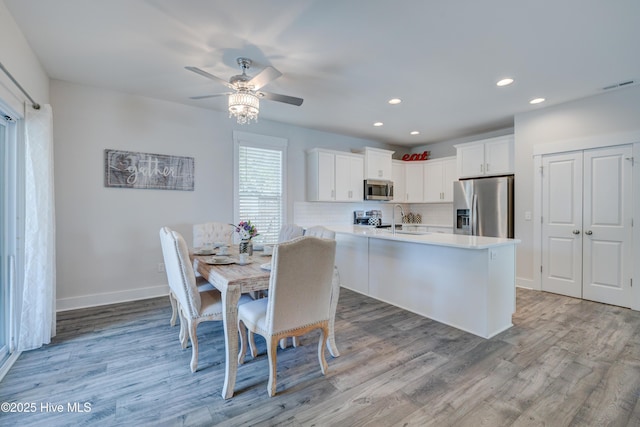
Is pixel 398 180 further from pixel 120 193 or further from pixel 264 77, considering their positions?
pixel 120 193

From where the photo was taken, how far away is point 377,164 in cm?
579

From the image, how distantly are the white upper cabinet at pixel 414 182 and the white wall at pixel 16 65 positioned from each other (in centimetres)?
593

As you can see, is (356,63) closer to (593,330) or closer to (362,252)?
(362,252)

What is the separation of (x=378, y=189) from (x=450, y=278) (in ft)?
9.64

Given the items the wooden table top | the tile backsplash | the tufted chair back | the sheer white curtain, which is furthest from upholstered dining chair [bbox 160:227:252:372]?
the tile backsplash

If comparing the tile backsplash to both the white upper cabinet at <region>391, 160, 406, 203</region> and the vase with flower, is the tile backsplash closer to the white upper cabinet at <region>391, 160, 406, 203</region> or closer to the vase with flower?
the white upper cabinet at <region>391, 160, 406, 203</region>

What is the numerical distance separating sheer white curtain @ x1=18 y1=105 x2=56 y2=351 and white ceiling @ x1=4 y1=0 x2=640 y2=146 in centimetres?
84

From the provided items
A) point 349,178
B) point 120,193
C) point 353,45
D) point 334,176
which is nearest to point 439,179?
point 349,178

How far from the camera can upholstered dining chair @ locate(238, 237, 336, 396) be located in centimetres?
182

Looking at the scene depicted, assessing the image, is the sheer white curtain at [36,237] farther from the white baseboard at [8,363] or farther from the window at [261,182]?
the window at [261,182]

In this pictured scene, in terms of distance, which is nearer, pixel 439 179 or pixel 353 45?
pixel 353 45

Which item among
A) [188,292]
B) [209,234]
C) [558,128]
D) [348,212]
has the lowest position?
[188,292]

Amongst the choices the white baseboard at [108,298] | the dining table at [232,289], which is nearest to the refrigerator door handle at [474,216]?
the dining table at [232,289]

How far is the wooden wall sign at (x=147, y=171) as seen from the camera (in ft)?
12.0
